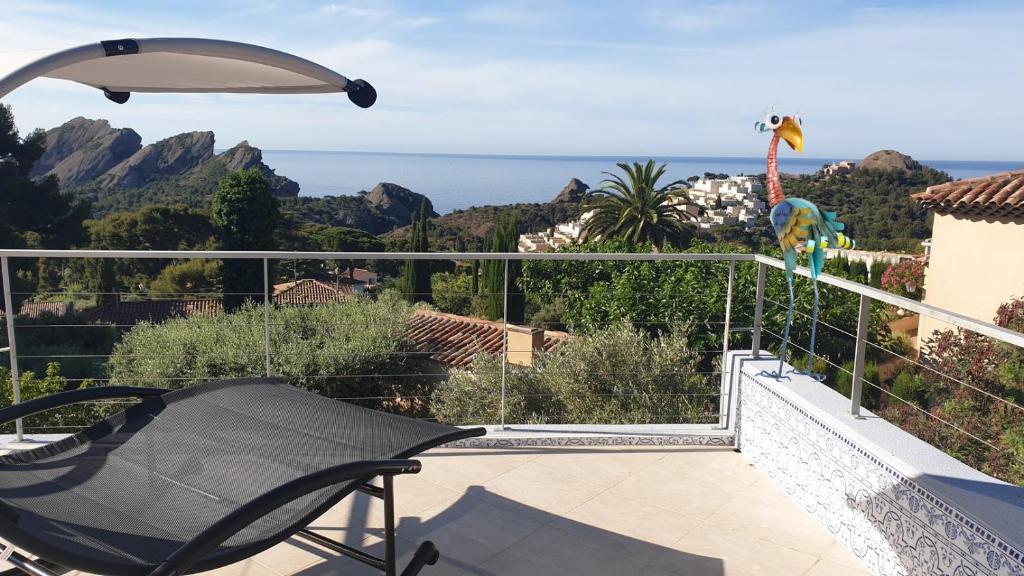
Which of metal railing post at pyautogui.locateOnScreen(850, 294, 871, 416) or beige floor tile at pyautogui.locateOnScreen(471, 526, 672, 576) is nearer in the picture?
beige floor tile at pyautogui.locateOnScreen(471, 526, 672, 576)

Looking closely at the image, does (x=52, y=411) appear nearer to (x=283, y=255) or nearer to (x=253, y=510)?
(x=283, y=255)

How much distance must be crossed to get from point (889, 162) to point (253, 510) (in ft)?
94.6

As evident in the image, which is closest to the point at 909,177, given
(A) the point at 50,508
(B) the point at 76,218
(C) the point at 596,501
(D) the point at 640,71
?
(D) the point at 640,71

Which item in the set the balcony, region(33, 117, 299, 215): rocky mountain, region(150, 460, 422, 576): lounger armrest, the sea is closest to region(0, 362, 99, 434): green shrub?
the balcony

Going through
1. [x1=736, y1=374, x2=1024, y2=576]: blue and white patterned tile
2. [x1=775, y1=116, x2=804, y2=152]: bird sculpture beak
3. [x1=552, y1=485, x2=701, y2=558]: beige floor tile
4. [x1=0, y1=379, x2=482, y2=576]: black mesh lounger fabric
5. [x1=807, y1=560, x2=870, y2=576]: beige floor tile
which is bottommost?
[x1=807, y1=560, x2=870, y2=576]: beige floor tile

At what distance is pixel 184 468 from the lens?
6.98ft

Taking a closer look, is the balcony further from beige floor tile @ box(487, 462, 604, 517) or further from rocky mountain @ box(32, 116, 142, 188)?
rocky mountain @ box(32, 116, 142, 188)

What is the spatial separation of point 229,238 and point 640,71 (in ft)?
57.2

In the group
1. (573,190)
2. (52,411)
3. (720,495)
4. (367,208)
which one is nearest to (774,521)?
(720,495)

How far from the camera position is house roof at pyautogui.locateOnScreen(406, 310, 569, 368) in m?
13.7

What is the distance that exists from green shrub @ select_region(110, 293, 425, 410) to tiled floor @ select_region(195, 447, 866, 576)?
23.9 ft

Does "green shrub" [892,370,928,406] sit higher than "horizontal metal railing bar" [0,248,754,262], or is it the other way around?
"horizontal metal railing bar" [0,248,754,262]

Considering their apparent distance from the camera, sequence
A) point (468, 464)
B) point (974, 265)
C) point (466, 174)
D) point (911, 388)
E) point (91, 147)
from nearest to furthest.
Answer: point (468, 464), point (911, 388), point (974, 265), point (91, 147), point (466, 174)

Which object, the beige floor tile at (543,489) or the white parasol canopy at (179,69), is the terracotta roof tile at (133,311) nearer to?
the white parasol canopy at (179,69)
